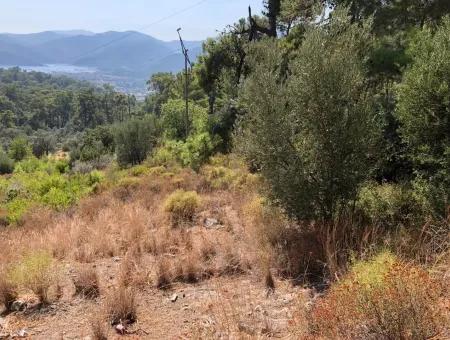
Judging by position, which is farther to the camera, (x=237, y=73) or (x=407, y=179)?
(x=237, y=73)

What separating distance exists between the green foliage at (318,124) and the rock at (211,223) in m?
2.01

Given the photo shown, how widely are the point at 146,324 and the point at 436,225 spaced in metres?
3.60

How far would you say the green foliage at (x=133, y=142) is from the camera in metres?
27.1

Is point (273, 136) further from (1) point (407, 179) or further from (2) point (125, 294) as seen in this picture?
(2) point (125, 294)

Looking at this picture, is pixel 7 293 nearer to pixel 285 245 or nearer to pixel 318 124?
pixel 285 245

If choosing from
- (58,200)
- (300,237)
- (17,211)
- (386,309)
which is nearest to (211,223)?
(300,237)

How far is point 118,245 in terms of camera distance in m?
7.12

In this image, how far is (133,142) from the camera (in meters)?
27.4

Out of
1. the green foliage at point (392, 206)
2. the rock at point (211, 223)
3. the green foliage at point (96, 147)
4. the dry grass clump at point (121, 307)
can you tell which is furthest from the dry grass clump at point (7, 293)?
the green foliage at point (96, 147)

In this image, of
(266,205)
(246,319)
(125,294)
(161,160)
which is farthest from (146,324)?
(161,160)

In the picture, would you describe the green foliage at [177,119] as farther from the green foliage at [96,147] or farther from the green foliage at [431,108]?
the green foliage at [431,108]

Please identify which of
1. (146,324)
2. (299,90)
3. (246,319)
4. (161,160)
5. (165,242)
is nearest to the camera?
(246,319)

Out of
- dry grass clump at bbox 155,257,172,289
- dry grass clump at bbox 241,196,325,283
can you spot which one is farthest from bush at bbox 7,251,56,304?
dry grass clump at bbox 241,196,325,283

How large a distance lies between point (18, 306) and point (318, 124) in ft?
14.7
